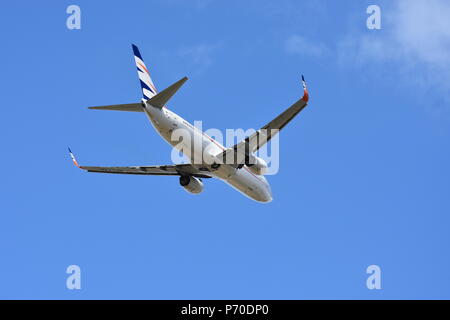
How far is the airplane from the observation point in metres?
38.3

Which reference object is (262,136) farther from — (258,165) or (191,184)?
(191,184)

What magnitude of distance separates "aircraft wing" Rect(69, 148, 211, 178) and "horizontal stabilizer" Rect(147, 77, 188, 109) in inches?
286

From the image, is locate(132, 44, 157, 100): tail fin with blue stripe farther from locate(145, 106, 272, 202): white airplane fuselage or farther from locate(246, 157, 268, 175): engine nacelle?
→ locate(246, 157, 268, 175): engine nacelle

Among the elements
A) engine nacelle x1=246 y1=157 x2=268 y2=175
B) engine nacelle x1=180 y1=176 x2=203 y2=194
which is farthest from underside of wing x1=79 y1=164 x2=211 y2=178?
engine nacelle x1=246 y1=157 x2=268 y2=175

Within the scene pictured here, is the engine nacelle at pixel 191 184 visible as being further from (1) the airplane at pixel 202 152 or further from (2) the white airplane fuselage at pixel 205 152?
(2) the white airplane fuselage at pixel 205 152

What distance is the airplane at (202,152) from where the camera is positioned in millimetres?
38344

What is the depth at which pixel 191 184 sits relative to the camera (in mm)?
47062

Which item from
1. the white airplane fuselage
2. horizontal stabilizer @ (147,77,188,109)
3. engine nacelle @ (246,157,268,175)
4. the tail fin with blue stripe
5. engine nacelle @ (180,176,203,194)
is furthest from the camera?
engine nacelle @ (180,176,203,194)

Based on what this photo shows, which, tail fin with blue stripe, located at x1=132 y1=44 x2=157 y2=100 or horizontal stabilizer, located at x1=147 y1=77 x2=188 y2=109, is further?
tail fin with blue stripe, located at x1=132 y1=44 x2=157 y2=100

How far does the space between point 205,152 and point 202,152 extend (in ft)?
0.61

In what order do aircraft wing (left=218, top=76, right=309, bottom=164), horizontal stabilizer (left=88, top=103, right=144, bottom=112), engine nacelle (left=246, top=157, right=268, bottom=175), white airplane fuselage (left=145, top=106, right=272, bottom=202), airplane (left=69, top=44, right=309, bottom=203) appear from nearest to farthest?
aircraft wing (left=218, top=76, right=309, bottom=164), airplane (left=69, top=44, right=309, bottom=203), horizontal stabilizer (left=88, top=103, right=144, bottom=112), white airplane fuselage (left=145, top=106, right=272, bottom=202), engine nacelle (left=246, top=157, right=268, bottom=175)

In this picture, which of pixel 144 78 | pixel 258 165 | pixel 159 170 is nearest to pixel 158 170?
pixel 159 170
